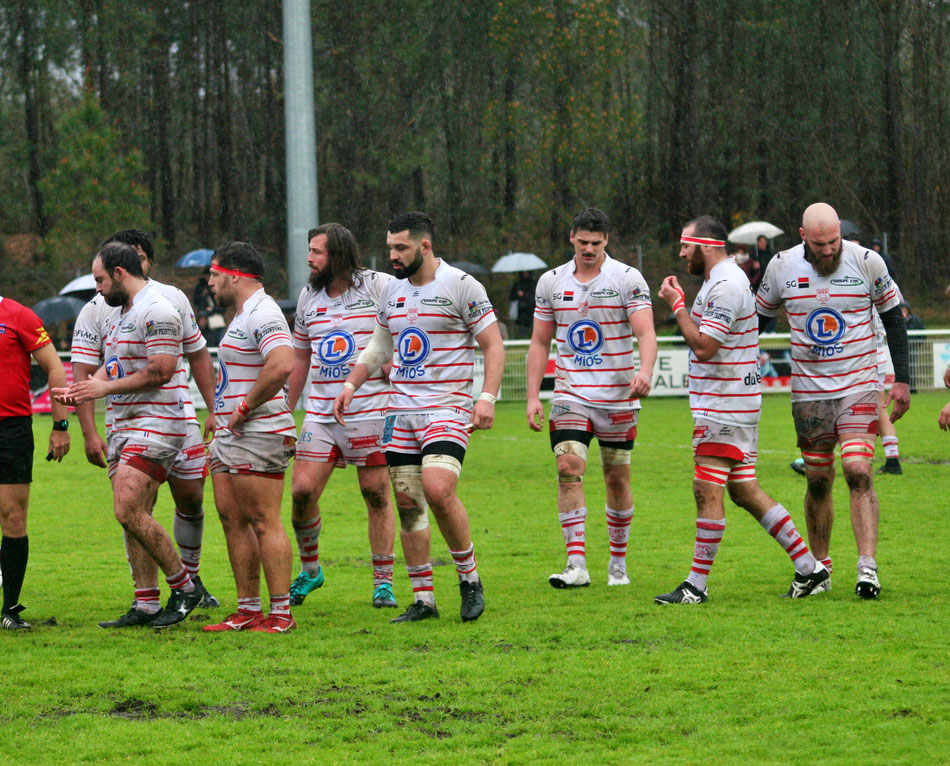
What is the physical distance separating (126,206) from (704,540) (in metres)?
30.4

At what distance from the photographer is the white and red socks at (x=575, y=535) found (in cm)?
808

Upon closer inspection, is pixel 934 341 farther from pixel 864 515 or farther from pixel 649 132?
pixel 649 132

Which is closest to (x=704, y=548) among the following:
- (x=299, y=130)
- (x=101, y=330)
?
(x=101, y=330)

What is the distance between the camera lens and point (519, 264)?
30.9m

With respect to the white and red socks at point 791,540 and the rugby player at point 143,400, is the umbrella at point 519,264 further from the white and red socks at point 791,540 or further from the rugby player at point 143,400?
the rugby player at point 143,400

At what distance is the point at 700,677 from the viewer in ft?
18.7

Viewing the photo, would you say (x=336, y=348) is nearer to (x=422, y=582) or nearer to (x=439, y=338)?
(x=439, y=338)

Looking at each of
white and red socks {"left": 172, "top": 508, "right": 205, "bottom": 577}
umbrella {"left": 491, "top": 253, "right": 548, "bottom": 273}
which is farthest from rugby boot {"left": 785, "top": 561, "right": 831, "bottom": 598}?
umbrella {"left": 491, "top": 253, "right": 548, "bottom": 273}

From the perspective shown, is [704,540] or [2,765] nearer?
[2,765]

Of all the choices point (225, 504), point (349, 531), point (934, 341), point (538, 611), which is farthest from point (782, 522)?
point (934, 341)

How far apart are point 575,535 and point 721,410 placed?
4.37ft

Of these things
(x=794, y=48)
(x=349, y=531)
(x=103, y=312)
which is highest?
(x=794, y=48)

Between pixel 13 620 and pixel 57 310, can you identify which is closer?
pixel 13 620

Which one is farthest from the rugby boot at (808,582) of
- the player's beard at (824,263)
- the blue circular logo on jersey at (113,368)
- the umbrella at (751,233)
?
the umbrella at (751,233)
